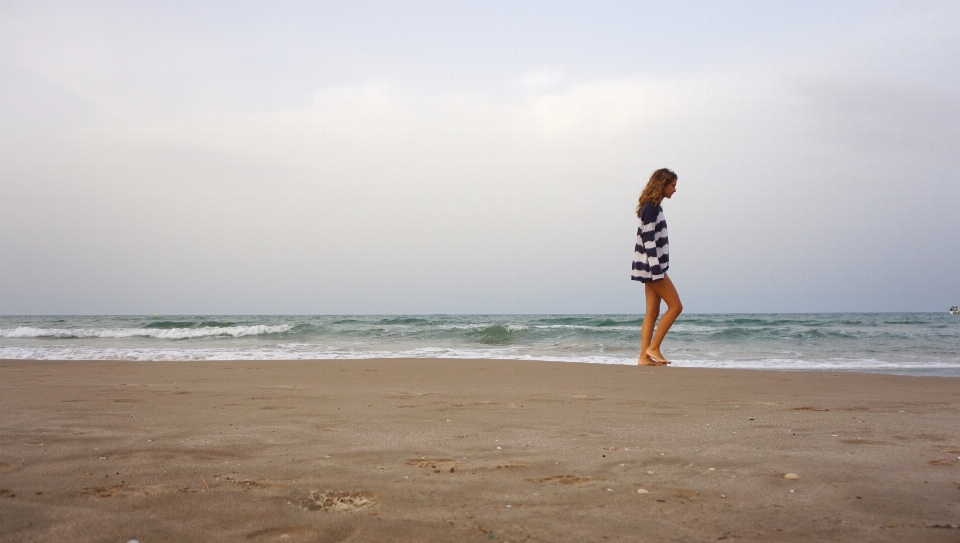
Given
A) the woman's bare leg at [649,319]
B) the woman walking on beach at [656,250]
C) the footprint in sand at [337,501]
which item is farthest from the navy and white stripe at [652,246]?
the footprint in sand at [337,501]

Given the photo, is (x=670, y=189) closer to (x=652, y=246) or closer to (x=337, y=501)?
(x=652, y=246)

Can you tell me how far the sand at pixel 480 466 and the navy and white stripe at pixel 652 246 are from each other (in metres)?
2.47

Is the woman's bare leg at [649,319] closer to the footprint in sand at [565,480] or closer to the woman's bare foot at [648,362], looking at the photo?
the woman's bare foot at [648,362]

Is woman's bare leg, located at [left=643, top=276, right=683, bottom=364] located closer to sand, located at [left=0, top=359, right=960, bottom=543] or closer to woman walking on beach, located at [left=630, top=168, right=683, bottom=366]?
woman walking on beach, located at [left=630, top=168, right=683, bottom=366]

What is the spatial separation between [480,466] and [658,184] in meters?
5.10

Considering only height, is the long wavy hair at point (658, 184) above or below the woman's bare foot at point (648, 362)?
above

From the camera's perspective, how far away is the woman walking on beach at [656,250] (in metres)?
6.70

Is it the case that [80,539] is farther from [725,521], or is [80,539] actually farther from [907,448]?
[907,448]

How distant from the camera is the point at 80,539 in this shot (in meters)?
1.46

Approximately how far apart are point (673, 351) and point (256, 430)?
9.38 m

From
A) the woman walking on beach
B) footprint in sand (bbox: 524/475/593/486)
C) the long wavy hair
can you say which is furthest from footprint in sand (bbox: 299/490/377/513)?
the long wavy hair

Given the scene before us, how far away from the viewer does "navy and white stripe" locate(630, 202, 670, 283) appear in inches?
263

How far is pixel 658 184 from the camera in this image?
264 inches

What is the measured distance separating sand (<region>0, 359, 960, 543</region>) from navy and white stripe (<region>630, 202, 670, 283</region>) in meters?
2.47
